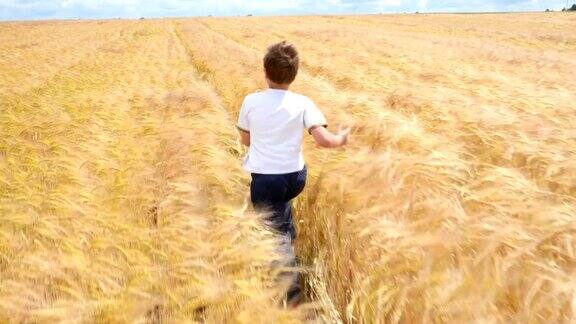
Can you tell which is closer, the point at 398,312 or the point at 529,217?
the point at 398,312

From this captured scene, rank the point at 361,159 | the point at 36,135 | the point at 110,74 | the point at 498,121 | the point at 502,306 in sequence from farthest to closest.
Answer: the point at 110,74
the point at 36,135
the point at 498,121
the point at 361,159
the point at 502,306

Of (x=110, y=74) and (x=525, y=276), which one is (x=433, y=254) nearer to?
(x=525, y=276)

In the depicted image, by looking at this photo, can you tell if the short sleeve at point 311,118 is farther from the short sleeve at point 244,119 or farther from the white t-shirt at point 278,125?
the short sleeve at point 244,119

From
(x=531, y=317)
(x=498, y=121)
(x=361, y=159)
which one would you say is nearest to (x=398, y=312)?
(x=531, y=317)

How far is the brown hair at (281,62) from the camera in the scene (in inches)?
101

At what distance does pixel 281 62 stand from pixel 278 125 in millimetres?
333

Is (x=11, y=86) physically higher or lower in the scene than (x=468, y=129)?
lower

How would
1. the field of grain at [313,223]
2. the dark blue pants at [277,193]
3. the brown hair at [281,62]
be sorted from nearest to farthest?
1. the field of grain at [313,223]
2. the brown hair at [281,62]
3. the dark blue pants at [277,193]

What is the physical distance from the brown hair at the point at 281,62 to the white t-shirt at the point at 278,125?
9cm

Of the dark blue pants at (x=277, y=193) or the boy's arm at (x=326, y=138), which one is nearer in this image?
the boy's arm at (x=326, y=138)

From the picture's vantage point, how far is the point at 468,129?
4.55 metres

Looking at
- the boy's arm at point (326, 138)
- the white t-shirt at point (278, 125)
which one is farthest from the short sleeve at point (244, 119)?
the boy's arm at point (326, 138)

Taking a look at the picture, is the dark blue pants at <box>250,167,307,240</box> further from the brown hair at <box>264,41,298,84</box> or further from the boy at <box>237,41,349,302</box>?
the brown hair at <box>264,41,298,84</box>

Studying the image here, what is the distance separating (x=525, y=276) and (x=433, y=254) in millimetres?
346
